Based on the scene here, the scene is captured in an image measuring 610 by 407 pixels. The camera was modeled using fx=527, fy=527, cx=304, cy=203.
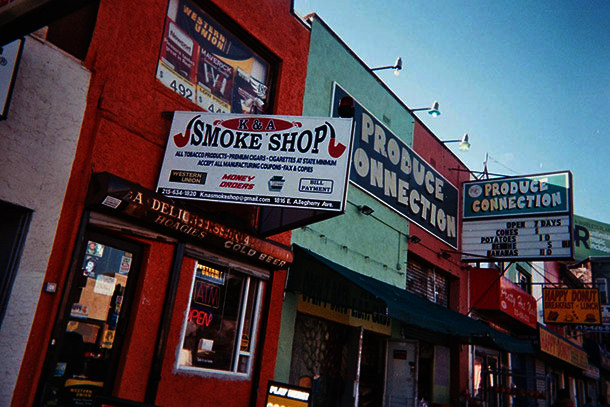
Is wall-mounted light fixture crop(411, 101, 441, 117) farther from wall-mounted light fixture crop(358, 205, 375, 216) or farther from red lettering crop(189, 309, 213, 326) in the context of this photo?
red lettering crop(189, 309, 213, 326)

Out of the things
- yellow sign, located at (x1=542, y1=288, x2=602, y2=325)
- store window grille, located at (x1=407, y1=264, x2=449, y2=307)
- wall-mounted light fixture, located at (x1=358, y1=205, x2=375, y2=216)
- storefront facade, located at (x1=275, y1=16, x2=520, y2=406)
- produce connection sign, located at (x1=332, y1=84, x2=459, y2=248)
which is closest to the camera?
storefront facade, located at (x1=275, y1=16, x2=520, y2=406)

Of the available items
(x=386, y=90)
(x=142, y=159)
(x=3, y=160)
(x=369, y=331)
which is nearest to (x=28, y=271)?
(x=3, y=160)

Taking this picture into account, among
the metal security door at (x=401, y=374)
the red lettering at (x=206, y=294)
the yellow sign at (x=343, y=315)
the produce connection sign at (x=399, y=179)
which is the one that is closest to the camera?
the red lettering at (x=206, y=294)

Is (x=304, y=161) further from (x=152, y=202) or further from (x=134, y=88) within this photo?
(x=134, y=88)

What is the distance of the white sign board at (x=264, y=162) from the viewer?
635 cm

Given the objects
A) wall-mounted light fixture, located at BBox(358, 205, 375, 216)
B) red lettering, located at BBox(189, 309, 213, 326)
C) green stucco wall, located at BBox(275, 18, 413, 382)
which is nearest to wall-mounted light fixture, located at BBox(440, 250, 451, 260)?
green stucco wall, located at BBox(275, 18, 413, 382)

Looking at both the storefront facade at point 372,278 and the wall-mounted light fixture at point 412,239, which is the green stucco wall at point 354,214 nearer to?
the storefront facade at point 372,278

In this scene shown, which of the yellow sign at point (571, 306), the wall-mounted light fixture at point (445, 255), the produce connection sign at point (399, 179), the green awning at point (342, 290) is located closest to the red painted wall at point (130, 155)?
the green awning at point (342, 290)

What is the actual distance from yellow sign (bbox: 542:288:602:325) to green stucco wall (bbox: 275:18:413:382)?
1021 centimetres

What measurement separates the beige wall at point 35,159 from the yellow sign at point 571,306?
19.0m

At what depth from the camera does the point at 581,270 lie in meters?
35.3

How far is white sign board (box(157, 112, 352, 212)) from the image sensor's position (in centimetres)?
635

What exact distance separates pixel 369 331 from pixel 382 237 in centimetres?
216

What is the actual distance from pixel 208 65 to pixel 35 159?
3.41 metres
